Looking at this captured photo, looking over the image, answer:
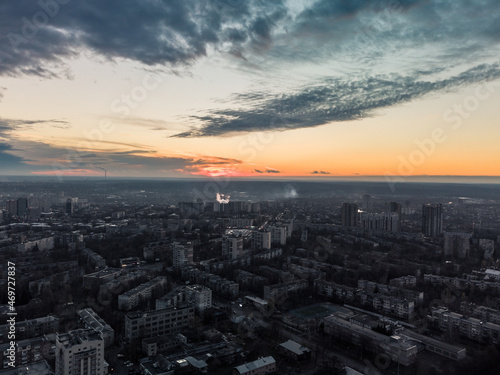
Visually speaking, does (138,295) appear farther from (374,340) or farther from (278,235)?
(278,235)

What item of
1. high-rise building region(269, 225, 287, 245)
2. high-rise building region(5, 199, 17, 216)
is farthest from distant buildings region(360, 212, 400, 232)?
high-rise building region(5, 199, 17, 216)

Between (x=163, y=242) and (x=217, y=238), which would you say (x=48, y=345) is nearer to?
(x=163, y=242)

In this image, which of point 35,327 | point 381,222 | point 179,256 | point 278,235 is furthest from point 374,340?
point 381,222

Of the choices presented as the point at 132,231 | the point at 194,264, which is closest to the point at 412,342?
the point at 194,264

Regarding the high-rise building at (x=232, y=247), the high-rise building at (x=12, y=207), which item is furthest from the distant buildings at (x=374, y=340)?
the high-rise building at (x=12, y=207)

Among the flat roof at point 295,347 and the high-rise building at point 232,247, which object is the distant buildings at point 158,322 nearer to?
the flat roof at point 295,347

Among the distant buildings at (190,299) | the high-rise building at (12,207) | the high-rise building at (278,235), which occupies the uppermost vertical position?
the high-rise building at (12,207)
